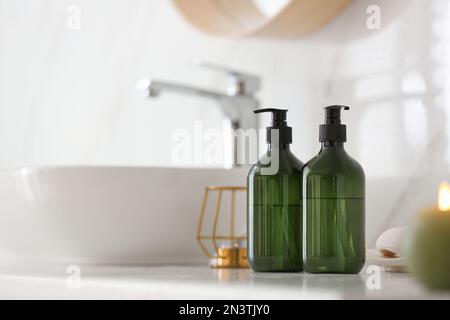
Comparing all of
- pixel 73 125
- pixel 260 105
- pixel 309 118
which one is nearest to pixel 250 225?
pixel 309 118

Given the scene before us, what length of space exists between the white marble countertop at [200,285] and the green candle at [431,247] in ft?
0.05

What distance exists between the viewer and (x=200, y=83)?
1.63 metres

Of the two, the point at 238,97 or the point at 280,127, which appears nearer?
the point at 280,127

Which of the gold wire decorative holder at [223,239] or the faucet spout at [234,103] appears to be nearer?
the gold wire decorative holder at [223,239]

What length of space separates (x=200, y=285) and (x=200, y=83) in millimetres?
868

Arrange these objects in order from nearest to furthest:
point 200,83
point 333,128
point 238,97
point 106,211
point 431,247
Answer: point 431,247 → point 333,128 → point 106,211 → point 238,97 → point 200,83

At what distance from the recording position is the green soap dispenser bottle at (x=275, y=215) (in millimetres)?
949

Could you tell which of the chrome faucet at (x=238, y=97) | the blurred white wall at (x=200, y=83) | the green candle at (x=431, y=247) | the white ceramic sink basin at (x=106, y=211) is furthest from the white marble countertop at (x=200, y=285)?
the chrome faucet at (x=238, y=97)

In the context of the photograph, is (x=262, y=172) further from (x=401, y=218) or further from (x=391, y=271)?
(x=401, y=218)

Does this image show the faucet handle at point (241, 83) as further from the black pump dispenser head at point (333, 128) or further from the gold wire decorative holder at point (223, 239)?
the black pump dispenser head at point (333, 128)

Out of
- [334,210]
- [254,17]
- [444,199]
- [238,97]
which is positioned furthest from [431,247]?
[254,17]

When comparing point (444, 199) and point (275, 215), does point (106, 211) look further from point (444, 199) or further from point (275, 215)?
point (444, 199)

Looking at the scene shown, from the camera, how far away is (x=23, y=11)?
6.04 ft
